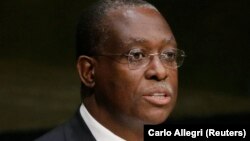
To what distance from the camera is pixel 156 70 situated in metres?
2.30

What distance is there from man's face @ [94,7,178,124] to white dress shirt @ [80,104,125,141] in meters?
0.05

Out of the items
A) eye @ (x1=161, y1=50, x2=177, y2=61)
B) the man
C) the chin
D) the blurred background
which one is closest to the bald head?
the man

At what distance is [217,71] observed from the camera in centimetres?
461

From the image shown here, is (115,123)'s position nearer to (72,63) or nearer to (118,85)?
(118,85)

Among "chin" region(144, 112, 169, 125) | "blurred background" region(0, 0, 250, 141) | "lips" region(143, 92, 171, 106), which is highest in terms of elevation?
"lips" region(143, 92, 171, 106)

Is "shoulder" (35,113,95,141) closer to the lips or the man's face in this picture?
the man's face

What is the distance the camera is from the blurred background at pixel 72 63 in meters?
4.37

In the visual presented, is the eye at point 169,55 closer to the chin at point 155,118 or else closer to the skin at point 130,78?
the skin at point 130,78

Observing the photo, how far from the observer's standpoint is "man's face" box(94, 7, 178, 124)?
2.29 meters

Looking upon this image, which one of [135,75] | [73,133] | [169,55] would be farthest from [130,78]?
[73,133]

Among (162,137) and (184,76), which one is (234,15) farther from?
(162,137)

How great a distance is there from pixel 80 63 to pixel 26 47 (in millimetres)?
1977

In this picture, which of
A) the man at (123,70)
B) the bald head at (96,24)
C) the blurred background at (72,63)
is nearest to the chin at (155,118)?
the man at (123,70)

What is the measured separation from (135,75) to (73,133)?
29 centimetres
